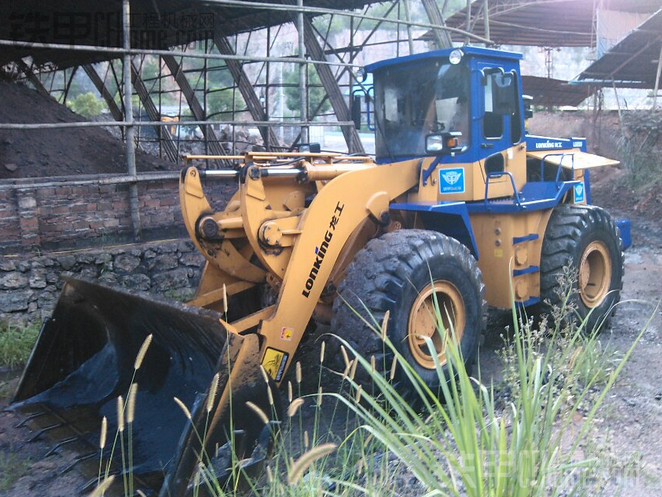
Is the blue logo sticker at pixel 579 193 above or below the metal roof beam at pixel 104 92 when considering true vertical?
below

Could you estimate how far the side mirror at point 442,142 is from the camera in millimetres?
5066

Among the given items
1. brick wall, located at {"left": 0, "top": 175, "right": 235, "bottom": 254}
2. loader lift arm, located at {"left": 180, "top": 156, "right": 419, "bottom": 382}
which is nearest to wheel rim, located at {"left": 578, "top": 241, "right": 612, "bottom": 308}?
loader lift arm, located at {"left": 180, "top": 156, "right": 419, "bottom": 382}

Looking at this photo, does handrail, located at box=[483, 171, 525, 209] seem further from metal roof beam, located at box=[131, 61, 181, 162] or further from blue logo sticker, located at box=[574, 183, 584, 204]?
metal roof beam, located at box=[131, 61, 181, 162]

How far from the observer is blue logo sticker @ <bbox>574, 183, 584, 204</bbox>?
21.8 ft

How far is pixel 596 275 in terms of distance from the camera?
6570 mm

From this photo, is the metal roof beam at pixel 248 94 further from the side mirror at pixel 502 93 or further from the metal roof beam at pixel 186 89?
the side mirror at pixel 502 93

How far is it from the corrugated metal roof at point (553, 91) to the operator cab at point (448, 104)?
1468 centimetres

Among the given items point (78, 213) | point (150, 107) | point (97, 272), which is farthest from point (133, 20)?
point (97, 272)

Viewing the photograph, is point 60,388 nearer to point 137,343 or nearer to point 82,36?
point 137,343

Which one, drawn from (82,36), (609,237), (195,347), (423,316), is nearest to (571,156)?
(609,237)

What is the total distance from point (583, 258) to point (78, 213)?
509 cm

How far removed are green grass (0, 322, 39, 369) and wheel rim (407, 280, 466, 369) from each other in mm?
3606

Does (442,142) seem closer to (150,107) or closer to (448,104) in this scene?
(448,104)

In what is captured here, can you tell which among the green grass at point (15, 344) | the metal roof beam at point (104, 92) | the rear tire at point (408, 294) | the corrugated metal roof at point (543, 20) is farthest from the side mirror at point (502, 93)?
the corrugated metal roof at point (543, 20)
